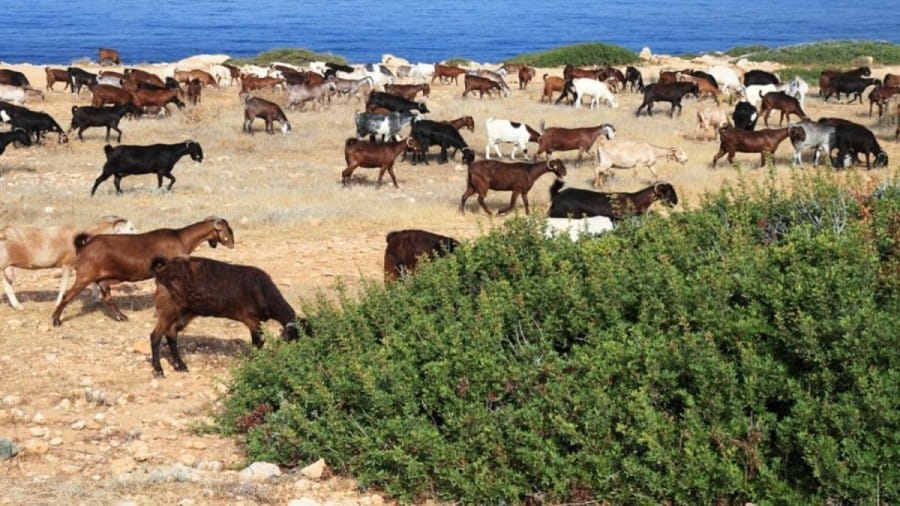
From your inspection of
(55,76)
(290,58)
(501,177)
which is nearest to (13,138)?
(501,177)

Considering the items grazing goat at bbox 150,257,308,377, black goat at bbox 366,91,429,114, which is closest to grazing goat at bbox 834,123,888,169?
black goat at bbox 366,91,429,114

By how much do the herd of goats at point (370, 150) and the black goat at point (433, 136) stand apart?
31mm

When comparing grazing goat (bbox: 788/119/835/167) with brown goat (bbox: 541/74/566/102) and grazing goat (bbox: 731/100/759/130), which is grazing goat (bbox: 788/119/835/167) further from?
brown goat (bbox: 541/74/566/102)

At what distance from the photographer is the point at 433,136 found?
22984 millimetres

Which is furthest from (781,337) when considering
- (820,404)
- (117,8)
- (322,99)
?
(117,8)

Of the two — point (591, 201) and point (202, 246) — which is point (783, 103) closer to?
point (591, 201)

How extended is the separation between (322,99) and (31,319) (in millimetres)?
22487

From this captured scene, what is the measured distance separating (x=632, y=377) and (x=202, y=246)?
9.30 metres

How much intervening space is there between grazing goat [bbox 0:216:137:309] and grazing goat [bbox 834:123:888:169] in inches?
628

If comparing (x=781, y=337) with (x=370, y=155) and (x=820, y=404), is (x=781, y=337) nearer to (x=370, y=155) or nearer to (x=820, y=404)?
(x=820, y=404)

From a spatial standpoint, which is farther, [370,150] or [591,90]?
[591,90]

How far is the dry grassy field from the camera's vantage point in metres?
7.00

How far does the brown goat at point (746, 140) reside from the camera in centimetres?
2164

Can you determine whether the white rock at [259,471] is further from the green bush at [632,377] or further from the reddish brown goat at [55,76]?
the reddish brown goat at [55,76]
